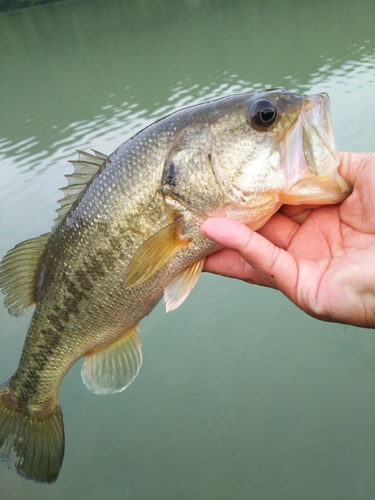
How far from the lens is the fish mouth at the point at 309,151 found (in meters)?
1.78

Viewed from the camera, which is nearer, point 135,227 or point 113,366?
point 135,227

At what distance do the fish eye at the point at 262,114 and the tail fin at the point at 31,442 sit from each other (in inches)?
77.5

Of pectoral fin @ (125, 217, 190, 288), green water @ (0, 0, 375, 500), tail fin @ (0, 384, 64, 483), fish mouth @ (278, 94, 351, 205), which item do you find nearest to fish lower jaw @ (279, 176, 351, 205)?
fish mouth @ (278, 94, 351, 205)

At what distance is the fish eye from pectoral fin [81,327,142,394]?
1.35m

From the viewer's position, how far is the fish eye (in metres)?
1.83

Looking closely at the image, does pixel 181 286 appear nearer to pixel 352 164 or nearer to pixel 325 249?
pixel 325 249

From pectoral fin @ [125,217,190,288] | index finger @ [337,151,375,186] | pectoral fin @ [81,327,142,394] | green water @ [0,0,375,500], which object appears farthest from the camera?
green water @ [0,0,375,500]

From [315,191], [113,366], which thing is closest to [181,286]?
[113,366]

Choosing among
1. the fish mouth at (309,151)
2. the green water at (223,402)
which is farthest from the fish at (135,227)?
the green water at (223,402)

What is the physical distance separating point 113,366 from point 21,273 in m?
0.76

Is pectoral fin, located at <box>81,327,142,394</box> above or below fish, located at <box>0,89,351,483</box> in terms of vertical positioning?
below

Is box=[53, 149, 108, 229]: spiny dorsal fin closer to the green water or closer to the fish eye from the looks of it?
the fish eye

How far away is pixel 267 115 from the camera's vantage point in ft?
6.04

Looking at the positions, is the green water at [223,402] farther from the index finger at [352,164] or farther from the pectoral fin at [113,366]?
the index finger at [352,164]
